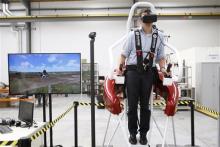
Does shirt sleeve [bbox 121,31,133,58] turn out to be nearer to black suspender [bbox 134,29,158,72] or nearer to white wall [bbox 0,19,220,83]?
black suspender [bbox 134,29,158,72]

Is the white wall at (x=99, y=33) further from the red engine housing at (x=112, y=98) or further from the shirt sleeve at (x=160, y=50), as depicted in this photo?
the red engine housing at (x=112, y=98)

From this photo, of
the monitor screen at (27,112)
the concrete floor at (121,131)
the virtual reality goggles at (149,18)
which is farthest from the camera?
the concrete floor at (121,131)

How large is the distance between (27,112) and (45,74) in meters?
0.96

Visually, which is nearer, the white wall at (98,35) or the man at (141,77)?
the man at (141,77)

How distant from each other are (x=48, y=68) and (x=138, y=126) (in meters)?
1.51

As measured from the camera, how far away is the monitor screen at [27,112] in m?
4.69

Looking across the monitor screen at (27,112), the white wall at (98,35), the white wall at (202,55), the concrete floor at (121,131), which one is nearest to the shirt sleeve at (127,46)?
the concrete floor at (121,131)

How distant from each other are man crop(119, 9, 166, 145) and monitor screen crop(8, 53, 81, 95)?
98 centimetres

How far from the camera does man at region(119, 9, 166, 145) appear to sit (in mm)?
3314

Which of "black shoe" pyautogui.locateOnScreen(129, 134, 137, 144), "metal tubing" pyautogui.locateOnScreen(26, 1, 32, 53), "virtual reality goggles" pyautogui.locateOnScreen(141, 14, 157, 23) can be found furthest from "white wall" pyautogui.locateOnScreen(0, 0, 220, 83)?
"black shoe" pyautogui.locateOnScreen(129, 134, 137, 144)

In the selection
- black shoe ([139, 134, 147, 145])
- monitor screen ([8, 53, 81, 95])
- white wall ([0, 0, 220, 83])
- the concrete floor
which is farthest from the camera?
white wall ([0, 0, 220, 83])

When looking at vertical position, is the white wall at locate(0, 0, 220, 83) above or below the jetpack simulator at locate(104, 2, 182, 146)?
above

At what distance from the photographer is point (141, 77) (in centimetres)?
332

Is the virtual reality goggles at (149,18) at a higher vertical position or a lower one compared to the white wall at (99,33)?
lower
